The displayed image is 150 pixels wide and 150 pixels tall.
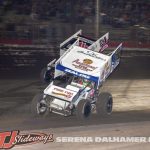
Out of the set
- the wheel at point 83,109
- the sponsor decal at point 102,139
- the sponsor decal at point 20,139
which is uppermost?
the sponsor decal at point 20,139

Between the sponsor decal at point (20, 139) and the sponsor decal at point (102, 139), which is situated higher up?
the sponsor decal at point (20, 139)

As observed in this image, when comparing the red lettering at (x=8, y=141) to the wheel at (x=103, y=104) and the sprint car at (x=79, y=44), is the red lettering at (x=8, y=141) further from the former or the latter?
the sprint car at (x=79, y=44)

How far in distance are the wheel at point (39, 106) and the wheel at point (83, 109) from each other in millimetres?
772

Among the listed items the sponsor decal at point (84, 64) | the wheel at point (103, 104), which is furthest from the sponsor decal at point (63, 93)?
the wheel at point (103, 104)

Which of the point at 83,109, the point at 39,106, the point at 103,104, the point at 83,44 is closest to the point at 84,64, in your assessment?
the point at 103,104

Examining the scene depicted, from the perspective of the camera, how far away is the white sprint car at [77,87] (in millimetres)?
11195

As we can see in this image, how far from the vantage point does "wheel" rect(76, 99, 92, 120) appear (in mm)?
11008

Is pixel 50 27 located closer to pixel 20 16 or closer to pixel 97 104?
pixel 20 16

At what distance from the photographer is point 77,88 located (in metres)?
11.4

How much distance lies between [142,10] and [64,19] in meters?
5.32

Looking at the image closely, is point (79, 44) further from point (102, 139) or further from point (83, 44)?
point (102, 139)

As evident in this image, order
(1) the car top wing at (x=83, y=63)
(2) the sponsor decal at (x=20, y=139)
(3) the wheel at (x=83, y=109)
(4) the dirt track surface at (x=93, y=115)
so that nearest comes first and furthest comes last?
(2) the sponsor decal at (x=20, y=139), (4) the dirt track surface at (x=93, y=115), (3) the wheel at (x=83, y=109), (1) the car top wing at (x=83, y=63)

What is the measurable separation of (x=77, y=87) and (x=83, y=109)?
25.3 inches

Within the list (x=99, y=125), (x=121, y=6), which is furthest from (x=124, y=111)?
(x=121, y=6)
